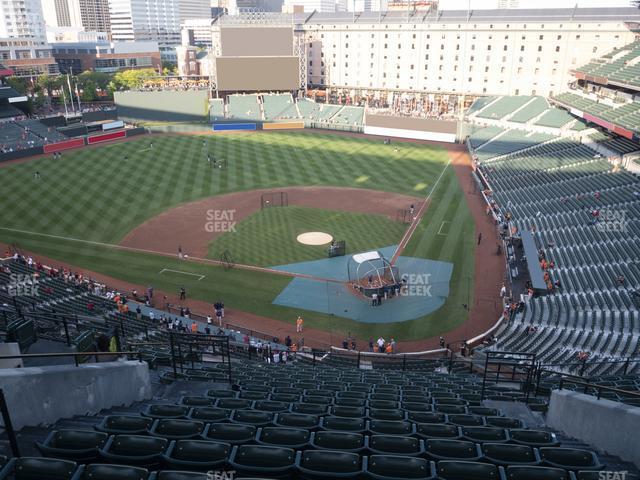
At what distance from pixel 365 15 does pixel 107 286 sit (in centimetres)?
8818

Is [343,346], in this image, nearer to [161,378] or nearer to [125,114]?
[161,378]

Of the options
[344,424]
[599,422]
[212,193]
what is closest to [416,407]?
[344,424]

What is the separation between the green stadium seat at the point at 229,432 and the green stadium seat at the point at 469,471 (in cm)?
258

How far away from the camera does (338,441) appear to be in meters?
6.90

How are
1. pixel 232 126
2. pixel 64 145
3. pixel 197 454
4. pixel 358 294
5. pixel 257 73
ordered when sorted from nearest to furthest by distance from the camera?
pixel 197 454 < pixel 358 294 < pixel 64 145 < pixel 232 126 < pixel 257 73

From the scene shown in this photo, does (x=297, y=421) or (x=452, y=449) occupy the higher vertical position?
(x=452, y=449)

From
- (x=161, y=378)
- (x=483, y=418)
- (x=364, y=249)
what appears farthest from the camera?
(x=364, y=249)

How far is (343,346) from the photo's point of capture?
977 inches

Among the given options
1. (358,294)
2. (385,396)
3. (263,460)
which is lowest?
(358,294)

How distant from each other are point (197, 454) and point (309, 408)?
331cm

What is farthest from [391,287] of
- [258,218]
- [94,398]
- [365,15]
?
[365,15]

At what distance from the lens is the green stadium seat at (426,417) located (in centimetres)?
880

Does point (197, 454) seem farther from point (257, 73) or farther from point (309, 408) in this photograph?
point (257, 73)

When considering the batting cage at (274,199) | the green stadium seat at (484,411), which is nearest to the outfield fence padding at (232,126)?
the batting cage at (274,199)
